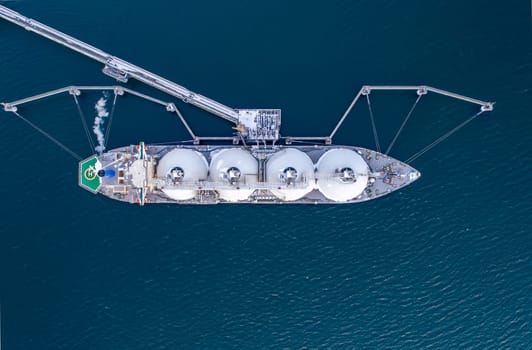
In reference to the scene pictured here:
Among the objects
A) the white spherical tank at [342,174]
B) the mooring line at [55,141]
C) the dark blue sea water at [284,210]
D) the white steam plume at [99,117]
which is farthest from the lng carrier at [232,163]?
the mooring line at [55,141]

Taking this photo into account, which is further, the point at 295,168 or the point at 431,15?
the point at 431,15

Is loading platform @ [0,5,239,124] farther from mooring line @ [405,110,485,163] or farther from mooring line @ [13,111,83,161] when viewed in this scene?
mooring line @ [405,110,485,163]

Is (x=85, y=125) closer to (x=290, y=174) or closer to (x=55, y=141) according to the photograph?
(x=55, y=141)

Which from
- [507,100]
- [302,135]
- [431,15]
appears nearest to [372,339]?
[302,135]

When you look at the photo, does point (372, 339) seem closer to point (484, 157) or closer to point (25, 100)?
point (484, 157)

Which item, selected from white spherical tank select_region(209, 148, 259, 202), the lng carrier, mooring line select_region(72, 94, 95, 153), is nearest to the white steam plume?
mooring line select_region(72, 94, 95, 153)

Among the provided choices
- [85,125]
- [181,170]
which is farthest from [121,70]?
[181,170]
